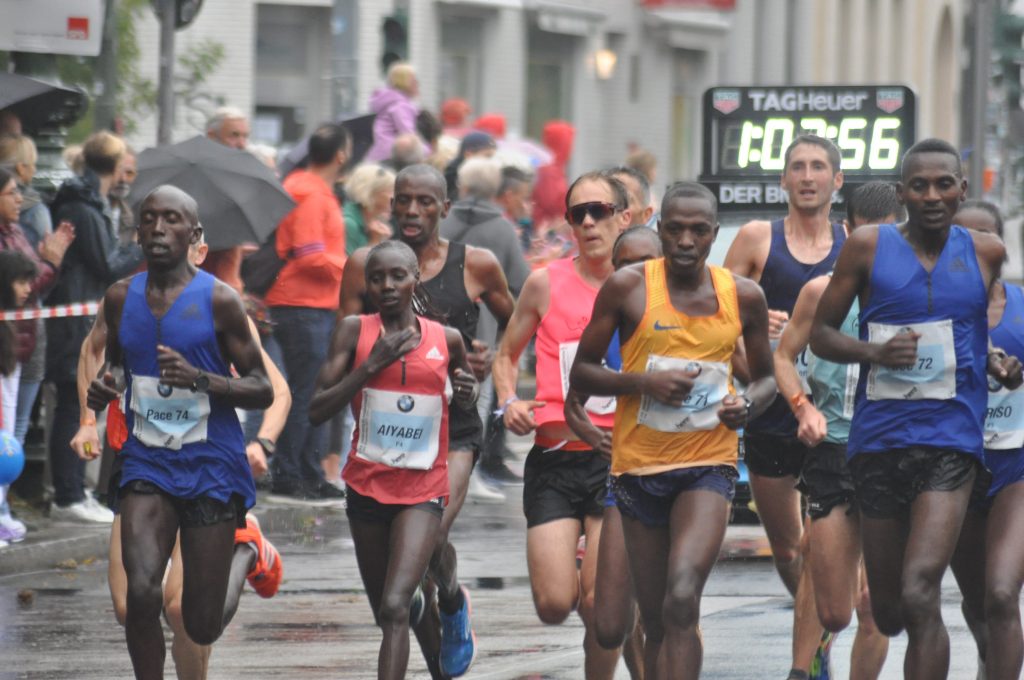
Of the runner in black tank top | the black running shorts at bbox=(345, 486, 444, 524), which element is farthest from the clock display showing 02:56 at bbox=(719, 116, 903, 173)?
the black running shorts at bbox=(345, 486, 444, 524)

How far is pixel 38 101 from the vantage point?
14.6 m

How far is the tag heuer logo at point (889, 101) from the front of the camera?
14.8 metres

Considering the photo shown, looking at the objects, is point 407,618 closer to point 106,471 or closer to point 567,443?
point 567,443

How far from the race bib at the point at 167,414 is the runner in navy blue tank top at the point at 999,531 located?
261 cm

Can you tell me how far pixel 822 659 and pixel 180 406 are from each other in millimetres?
2823

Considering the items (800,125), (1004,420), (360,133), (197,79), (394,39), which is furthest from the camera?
(197,79)

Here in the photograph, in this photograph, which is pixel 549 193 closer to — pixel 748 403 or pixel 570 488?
pixel 570 488

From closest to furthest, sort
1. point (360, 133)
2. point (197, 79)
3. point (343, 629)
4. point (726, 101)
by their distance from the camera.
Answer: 1. point (343, 629)
2. point (726, 101)
3. point (360, 133)
4. point (197, 79)

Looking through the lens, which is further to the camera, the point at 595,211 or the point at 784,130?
the point at 784,130

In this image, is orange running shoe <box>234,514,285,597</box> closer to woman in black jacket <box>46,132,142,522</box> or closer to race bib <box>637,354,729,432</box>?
race bib <box>637,354,729,432</box>

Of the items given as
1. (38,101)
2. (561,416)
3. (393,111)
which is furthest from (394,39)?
(561,416)

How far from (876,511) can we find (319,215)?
723cm

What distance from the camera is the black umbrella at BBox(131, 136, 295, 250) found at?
13391mm

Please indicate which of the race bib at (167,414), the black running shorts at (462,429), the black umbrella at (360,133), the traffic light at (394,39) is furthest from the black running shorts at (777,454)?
the traffic light at (394,39)
